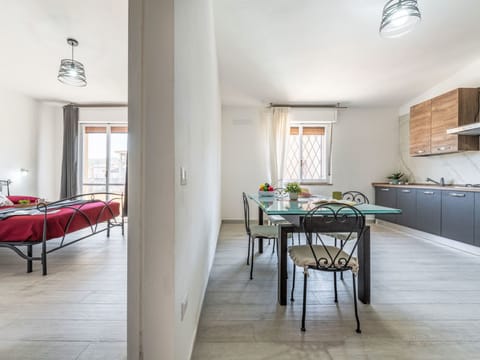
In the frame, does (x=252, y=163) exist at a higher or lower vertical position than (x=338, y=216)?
higher

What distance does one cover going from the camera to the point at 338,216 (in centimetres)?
175

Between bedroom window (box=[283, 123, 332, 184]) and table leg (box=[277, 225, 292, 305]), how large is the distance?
11.2 feet

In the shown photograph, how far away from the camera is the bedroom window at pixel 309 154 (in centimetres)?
532

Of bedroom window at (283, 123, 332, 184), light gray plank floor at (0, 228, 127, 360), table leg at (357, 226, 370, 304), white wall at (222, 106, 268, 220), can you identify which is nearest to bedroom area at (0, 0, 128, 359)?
light gray plank floor at (0, 228, 127, 360)

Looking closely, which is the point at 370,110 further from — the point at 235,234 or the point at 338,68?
the point at 235,234

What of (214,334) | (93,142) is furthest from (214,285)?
(93,142)

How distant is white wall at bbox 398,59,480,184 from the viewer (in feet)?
12.1

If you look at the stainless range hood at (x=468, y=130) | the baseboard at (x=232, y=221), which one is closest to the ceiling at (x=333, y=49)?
the stainless range hood at (x=468, y=130)

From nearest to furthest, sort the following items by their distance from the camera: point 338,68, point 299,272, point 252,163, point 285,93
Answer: point 299,272
point 338,68
point 285,93
point 252,163

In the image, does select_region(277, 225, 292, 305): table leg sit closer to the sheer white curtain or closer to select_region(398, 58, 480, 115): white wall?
the sheer white curtain

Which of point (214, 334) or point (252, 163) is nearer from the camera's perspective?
point (214, 334)

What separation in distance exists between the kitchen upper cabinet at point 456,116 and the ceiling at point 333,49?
60 cm

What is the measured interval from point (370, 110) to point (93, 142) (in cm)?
670

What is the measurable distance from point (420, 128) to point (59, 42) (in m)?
6.30
